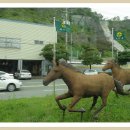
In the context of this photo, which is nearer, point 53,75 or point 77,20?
point 53,75

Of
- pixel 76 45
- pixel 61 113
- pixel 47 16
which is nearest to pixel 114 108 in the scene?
pixel 61 113

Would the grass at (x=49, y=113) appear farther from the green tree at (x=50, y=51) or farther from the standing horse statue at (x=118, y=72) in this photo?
the green tree at (x=50, y=51)

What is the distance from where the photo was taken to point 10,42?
4216 cm

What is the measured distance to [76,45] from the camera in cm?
6688

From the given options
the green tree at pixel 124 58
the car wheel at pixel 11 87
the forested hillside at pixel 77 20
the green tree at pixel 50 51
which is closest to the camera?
the car wheel at pixel 11 87

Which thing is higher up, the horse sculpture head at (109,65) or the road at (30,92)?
the horse sculpture head at (109,65)

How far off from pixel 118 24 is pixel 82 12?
1428 centimetres

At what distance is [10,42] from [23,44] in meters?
2.19

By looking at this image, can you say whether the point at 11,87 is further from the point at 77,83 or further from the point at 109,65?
the point at 77,83

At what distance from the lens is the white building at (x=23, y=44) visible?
41.6m

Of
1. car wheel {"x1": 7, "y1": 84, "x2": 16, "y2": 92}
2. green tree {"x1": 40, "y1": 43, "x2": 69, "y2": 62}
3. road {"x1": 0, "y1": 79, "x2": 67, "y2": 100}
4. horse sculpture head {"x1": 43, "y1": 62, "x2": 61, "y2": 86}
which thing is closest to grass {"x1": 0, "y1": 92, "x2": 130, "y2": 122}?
horse sculpture head {"x1": 43, "y1": 62, "x2": 61, "y2": 86}

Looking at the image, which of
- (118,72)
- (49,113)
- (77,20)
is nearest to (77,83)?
(49,113)

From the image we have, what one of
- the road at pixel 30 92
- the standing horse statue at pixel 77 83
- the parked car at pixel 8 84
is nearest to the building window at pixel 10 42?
the road at pixel 30 92

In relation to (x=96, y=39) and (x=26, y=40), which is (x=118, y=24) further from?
(x=26, y=40)
